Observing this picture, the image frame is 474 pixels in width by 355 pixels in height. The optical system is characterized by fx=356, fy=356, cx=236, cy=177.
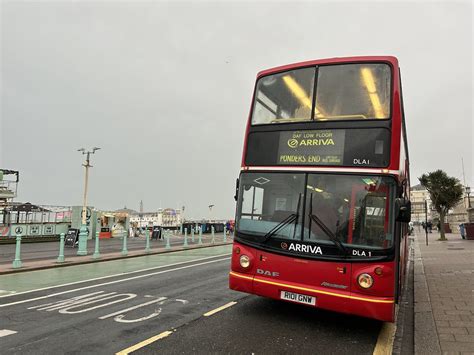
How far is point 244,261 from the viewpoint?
622 cm

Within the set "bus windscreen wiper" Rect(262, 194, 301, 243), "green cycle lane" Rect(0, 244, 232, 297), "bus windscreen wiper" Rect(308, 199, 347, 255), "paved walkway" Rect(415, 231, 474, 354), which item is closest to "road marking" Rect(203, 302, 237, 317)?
"bus windscreen wiper" Rect(262, 194, 301, 243)

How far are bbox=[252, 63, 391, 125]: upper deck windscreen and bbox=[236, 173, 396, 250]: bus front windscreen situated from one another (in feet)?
3.56

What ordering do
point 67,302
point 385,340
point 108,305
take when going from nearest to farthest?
point 385,340 → point 108,305 → point 67,302

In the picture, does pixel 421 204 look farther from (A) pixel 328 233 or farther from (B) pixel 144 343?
(B) pixel 144 343

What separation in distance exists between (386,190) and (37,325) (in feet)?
19.3

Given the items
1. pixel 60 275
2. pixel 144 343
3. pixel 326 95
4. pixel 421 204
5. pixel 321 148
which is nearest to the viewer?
pixel 144 343

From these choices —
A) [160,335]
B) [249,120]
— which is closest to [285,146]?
[249,120]

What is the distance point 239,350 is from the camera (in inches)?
185

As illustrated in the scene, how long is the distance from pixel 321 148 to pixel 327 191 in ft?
2.42

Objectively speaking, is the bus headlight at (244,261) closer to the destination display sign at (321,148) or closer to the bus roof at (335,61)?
the destination display sign at (321,148)

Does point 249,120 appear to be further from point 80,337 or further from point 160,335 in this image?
point 80,337

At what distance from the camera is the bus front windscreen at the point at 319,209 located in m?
5.32

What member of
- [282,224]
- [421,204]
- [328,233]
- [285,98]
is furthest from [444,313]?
[421,204]

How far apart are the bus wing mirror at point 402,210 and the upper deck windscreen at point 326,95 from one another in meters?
1.36
